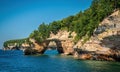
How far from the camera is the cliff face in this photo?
53250 mm

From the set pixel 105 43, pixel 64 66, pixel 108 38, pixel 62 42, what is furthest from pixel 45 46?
pixel 64 66

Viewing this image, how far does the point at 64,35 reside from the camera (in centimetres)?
9338

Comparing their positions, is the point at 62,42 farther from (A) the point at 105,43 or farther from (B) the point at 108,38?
(B) the point at 108,38

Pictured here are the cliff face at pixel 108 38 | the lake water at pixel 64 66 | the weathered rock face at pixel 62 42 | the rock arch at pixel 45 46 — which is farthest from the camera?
the rock arch at pixel 45 46

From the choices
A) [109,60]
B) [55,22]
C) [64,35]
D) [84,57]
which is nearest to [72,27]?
[64,35]

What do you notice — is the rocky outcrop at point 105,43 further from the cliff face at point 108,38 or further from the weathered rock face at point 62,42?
the weathered rock face at point 62,42

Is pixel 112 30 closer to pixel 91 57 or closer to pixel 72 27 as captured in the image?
pixel 91 57

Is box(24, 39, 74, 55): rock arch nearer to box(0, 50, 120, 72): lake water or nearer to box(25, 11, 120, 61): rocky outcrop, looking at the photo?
box(25, 11, 120, 61): rocky outcrop

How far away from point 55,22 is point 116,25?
5096 cm

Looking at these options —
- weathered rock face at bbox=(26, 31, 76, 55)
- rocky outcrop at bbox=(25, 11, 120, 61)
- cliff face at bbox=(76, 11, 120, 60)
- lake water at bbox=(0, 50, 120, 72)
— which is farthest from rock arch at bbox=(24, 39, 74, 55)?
cliff face at bbox=(76, 11, 120, 60)

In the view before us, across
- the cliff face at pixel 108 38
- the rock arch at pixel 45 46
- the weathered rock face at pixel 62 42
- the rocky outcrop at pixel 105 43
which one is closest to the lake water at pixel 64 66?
the rocky outcrop at pixel 105 43

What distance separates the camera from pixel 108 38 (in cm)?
5431

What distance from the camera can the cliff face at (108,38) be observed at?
53250 millimetres

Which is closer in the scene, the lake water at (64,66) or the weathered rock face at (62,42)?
the lake water at (64,66)
